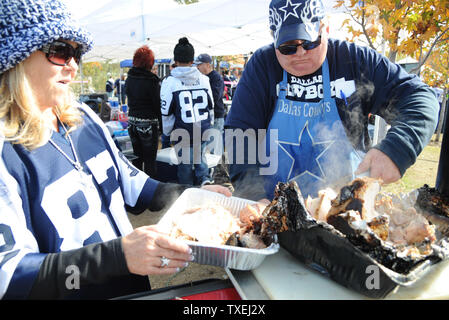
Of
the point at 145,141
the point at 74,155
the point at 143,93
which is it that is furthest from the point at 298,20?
the point at 145,141

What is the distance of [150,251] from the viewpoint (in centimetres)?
111

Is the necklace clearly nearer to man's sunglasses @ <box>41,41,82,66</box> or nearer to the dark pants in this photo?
man's sunglasses @ <box>41,41,82,66</box>

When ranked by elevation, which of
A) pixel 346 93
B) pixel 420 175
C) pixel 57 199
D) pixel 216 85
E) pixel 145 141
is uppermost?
pixel 216 85

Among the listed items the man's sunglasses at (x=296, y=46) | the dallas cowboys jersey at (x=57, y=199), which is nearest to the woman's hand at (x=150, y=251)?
the dallas cowboys jersey at (x=57, y=199)

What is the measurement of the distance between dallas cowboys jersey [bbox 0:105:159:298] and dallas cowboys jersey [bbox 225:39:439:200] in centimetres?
87

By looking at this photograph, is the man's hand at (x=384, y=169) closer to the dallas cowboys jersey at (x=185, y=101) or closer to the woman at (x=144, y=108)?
the dallas cowboys jersey at (x=185, y=101)

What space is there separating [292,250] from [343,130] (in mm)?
1105

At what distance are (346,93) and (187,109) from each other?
11.5 ft

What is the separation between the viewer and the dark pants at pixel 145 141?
557 centimetres

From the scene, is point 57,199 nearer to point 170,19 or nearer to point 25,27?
point 25,27

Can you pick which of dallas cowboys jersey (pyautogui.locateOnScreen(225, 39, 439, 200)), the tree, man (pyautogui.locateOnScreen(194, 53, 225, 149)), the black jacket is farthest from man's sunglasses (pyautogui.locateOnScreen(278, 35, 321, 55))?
man (pyautogui.locateOnScreen(194, 53, 225, 149))

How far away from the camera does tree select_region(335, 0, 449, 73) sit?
10.1 ft

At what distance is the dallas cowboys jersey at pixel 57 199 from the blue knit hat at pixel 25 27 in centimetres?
35

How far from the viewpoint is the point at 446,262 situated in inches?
49.6
